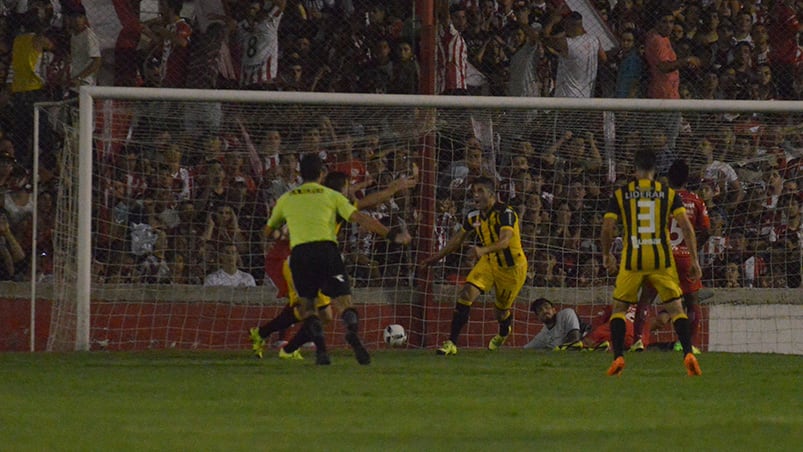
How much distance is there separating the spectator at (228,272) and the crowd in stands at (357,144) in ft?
0.17

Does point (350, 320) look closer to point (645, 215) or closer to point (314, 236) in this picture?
point (314, 236)

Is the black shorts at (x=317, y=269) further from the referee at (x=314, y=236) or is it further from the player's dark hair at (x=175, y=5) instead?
the player's dark hair at (x=175, y=5)

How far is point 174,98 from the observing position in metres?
15.9

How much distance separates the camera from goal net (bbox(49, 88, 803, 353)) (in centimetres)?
1636

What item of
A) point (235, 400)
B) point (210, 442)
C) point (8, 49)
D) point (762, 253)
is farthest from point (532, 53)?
point (210, 442)

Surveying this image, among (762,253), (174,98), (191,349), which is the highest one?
(174,98)

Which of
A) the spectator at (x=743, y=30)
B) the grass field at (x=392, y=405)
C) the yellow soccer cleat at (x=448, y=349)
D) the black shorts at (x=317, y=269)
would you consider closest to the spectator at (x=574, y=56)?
the spectator at (x=743, y=30)

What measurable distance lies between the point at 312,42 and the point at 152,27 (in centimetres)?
190

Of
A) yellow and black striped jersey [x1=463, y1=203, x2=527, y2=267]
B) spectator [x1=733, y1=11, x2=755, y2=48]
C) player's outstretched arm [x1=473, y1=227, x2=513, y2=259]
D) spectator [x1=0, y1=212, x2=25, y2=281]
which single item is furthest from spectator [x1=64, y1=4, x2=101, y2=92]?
spectator [x1=733, y1=11, x2=755, y2=48]

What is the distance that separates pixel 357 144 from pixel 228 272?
2067mm

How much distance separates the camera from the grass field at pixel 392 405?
719 centimetres

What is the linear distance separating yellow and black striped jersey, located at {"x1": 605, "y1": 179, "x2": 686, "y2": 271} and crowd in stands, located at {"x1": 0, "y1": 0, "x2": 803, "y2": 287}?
538cm

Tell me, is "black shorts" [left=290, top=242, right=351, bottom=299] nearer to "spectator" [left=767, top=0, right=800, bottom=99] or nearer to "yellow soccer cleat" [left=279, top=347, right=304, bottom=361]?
"yellow soccer cleat" [left=279, top=347, right=304, bottom=361]

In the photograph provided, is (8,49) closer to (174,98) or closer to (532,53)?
(174,98)
